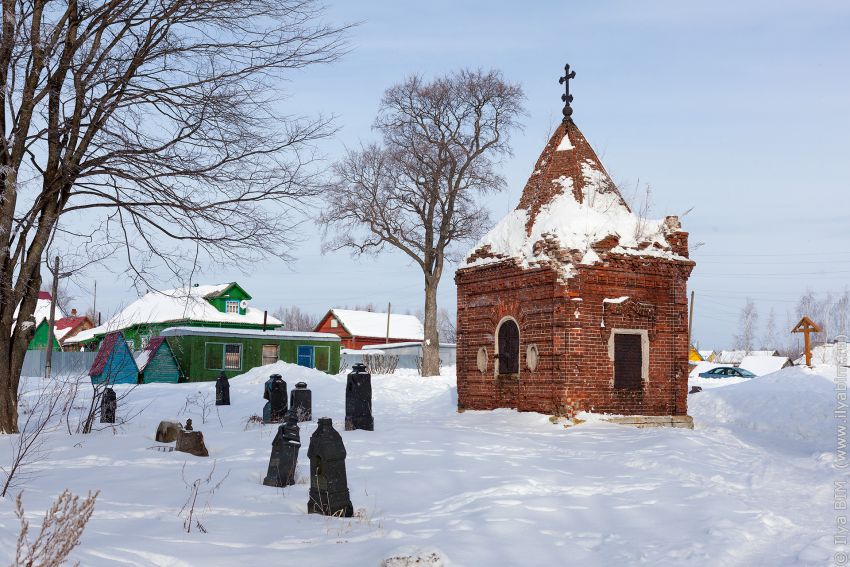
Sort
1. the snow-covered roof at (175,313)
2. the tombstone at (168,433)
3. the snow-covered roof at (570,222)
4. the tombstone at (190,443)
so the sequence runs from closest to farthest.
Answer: the tombstone at (190,443) → the tombstone at (168,433) → the snow-covered roof at (570,222) → the snow-covered roof at (175,313)

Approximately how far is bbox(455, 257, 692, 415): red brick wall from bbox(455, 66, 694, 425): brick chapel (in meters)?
0.02

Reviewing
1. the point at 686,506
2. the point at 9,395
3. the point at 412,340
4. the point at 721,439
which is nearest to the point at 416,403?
the point at 721,439

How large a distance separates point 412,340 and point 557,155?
41.9m

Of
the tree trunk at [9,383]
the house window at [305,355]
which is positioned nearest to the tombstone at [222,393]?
the tree trunk at [9,383]

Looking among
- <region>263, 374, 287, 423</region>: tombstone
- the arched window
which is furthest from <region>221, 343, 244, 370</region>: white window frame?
the arched window

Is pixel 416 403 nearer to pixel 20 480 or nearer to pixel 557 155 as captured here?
pixel 557 155

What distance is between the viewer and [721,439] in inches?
473

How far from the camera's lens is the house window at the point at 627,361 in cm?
1422

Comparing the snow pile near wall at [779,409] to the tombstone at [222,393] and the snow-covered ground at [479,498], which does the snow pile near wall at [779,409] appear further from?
the tombstone at [222,393]

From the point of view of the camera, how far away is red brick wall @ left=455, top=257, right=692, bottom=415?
1377cm

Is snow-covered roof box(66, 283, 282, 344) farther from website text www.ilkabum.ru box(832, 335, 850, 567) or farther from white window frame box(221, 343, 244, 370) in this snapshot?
website text www.ilkabum.ru box(832, 335, 850, 567)

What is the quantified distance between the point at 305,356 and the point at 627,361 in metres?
22.9

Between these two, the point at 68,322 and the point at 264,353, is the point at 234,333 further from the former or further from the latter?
the point at 68,322

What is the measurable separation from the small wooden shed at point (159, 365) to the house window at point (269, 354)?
395 cm
